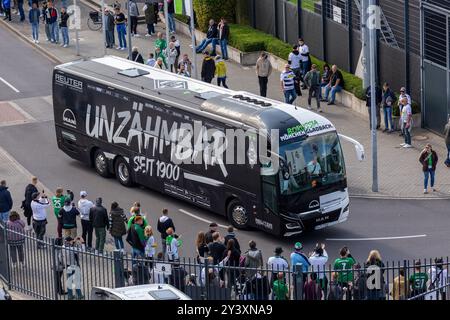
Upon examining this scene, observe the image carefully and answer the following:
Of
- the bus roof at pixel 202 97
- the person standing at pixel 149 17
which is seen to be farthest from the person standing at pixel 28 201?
the person standing at pixel 149 17

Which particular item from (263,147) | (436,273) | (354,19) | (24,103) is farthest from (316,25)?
(436,273)

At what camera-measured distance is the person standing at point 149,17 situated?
49.8 meters

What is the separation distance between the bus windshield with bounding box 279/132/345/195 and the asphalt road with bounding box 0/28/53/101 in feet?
52.6

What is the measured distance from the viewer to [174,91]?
A: 33.6m

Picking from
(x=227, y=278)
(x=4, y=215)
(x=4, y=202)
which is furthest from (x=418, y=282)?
(x=4, y=215)

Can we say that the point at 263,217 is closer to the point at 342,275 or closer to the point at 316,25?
the point at 342,275

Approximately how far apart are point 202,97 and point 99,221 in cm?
462

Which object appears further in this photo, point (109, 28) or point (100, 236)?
point (109, 28)

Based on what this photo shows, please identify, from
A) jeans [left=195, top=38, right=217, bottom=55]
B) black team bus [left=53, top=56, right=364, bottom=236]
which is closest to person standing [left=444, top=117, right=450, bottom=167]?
black team bus [left=53, top=56, right=364, bottom=236]

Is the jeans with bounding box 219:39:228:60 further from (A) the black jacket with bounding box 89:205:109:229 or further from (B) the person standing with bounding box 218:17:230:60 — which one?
(A) the black jacket with bounding box 89:205:109:229

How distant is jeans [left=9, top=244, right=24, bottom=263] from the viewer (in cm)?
2620

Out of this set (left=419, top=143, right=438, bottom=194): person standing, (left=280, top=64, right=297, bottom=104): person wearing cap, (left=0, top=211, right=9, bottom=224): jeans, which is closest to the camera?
(left=0, top=211, right=9, bottom=224): jeans

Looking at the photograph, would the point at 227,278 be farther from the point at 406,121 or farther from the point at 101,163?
the point at 406,121

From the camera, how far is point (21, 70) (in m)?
47.4
